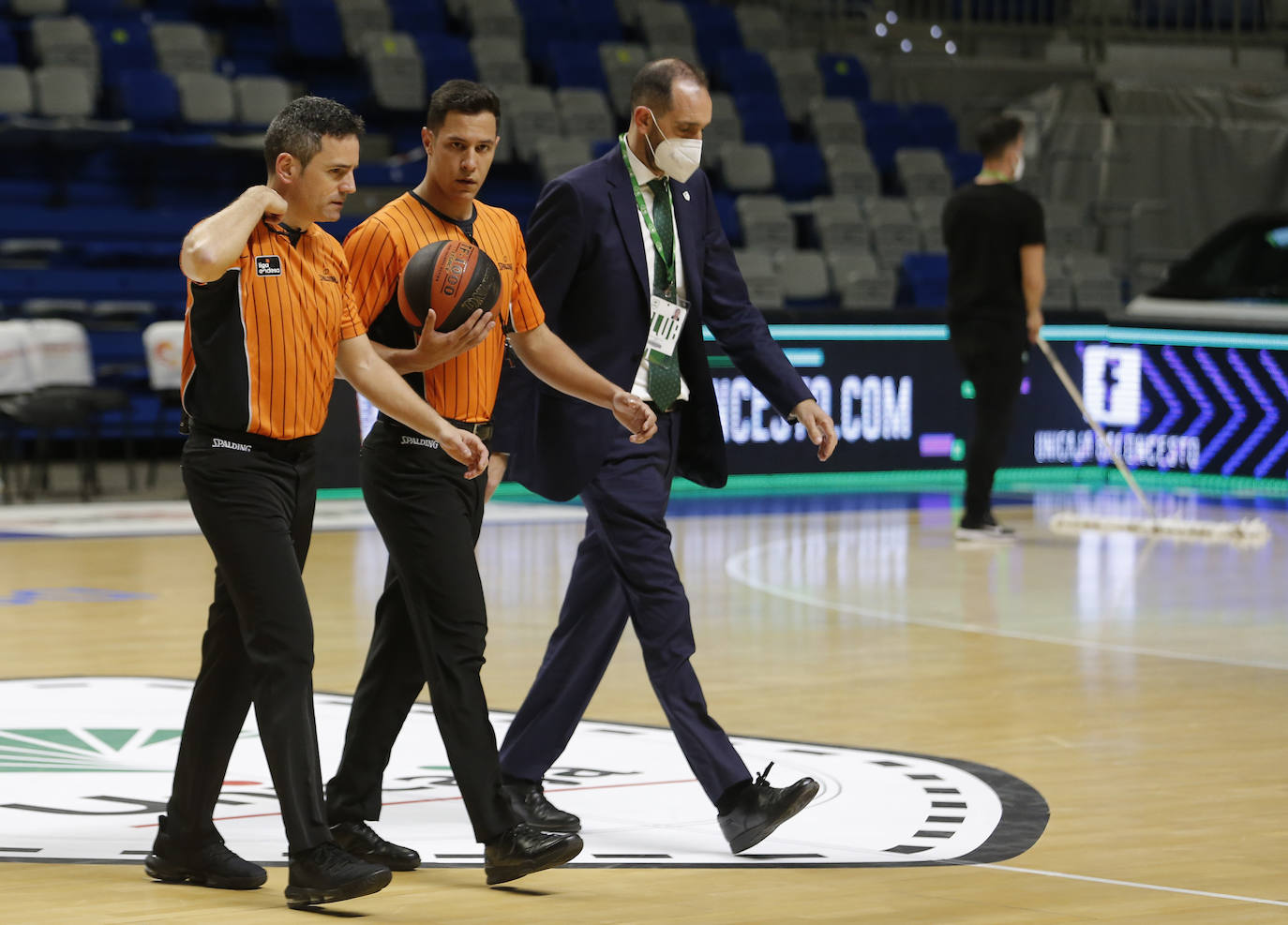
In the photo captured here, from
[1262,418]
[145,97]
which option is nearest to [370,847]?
[1262,418]

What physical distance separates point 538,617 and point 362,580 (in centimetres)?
152

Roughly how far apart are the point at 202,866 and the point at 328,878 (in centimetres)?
41

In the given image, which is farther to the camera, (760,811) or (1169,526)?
(1169,526)

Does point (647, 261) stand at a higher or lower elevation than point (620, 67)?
lower

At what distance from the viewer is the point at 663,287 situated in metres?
5.69

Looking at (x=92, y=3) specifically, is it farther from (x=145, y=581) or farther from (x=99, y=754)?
(x=99, y=754)

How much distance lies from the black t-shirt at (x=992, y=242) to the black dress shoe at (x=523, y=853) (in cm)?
835

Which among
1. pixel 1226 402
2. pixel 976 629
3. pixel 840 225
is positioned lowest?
pixel 976 629

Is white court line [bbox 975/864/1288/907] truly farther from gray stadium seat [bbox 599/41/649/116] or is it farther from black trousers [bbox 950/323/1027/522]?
gray stadium seat [bbox 599/41/649/116]

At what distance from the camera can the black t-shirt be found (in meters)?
12.7

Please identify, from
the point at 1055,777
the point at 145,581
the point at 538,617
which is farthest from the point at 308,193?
the point at 145,581

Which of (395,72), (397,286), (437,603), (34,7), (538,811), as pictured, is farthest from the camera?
(395,72)

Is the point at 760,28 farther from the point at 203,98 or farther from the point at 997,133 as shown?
the point at 997,133

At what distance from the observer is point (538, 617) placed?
961cm
